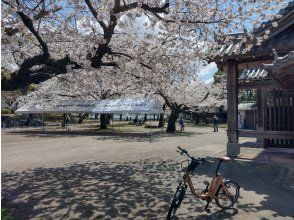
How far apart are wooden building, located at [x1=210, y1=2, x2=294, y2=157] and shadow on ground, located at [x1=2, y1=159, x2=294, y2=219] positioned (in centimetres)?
168

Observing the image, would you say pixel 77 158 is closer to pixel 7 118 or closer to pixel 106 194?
pixel 106 194

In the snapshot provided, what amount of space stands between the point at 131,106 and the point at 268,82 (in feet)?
54.9

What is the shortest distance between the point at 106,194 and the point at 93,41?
4.60m

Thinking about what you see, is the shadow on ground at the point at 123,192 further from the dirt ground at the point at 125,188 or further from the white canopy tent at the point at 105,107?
the white canopy tent at the point at 105,107

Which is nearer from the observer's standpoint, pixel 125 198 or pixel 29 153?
pixel 125 198

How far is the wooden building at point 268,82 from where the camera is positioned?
10938 millimetres

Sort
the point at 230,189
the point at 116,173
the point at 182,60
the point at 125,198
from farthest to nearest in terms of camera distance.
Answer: the point at 182,60 → the point at 116,173 → the point at 125,198 → the point at 230,189

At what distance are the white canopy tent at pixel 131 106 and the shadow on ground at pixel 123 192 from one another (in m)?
14.6

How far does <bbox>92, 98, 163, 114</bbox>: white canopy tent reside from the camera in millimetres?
27031

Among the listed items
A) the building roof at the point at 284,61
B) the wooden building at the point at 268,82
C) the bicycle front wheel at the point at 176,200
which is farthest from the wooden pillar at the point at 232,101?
the bicycle front wheel at the point at 176,200

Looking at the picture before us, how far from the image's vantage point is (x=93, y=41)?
9.77 meters

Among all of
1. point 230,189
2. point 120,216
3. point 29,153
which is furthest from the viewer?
point 29,153

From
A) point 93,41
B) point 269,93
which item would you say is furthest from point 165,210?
point 269,93

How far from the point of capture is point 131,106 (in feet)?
92.8
